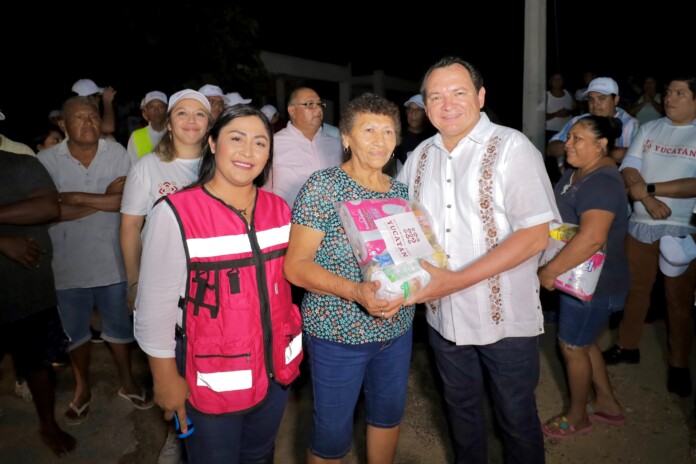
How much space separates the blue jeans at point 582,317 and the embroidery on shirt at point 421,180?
1058 mm

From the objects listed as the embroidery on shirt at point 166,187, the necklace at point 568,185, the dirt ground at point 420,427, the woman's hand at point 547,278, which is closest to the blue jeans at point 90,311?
the dirt ground at point 420,427

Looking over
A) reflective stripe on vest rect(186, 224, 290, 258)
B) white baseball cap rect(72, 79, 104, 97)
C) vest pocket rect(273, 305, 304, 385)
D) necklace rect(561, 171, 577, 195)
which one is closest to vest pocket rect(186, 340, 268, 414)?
vest pocket rect(273, 305, 304, 385)

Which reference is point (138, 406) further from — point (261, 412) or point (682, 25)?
point (682, 25)

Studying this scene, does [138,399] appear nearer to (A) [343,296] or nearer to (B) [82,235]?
(B) [82,235]

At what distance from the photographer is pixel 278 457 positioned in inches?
124

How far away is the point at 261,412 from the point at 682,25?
13.3 m

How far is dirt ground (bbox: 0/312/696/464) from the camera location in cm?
312

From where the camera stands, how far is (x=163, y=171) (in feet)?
9.39

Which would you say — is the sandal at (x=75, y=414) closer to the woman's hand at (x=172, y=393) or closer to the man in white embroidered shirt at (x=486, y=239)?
the woman's hand at (x=172, y=393)

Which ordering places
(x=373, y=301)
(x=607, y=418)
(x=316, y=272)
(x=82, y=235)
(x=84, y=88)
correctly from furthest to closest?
(x=84, y=88), (x=82, y=235), (x=607, y=418), (x=316, y=272), (x=373, y=301)

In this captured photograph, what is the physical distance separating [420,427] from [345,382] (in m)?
1.53

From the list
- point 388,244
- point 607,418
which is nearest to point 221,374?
point 388,244

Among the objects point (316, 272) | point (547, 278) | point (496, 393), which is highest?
point (316, 272)

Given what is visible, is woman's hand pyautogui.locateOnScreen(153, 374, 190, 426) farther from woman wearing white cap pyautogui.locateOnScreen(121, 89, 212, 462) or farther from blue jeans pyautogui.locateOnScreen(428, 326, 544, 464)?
blue jeans pyautogui.locateOnScreen(428, 326, 544, 464)
